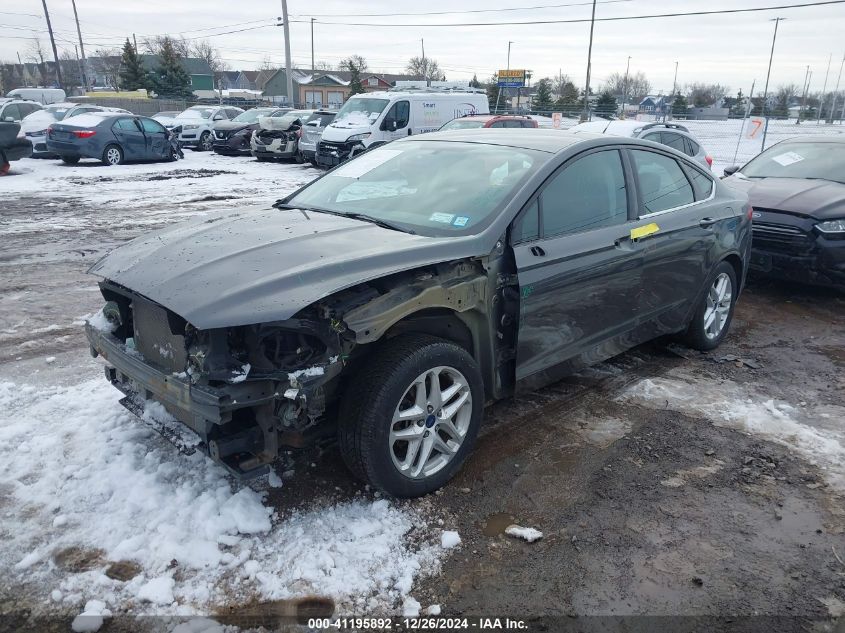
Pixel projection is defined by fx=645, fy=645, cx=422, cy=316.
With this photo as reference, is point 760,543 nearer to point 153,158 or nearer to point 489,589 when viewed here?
point 489,589

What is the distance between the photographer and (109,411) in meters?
4.00

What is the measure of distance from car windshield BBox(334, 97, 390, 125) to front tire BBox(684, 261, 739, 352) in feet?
43.5

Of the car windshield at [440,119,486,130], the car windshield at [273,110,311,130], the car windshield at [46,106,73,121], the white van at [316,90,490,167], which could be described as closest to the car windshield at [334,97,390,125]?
the white van at [316,90,490,167]

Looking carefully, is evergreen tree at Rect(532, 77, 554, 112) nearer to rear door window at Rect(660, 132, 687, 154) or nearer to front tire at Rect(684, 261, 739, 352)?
rear door window at Rect(660, 132, 687, 154)

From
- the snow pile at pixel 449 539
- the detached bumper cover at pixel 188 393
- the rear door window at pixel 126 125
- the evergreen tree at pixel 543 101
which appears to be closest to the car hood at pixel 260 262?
the detached bumper cover at pixel 188 393

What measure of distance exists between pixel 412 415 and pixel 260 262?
1.02 m

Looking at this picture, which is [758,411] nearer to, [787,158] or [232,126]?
[787,158]

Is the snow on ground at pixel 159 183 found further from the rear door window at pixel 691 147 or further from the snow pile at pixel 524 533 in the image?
the snow pile at pixel 524 533

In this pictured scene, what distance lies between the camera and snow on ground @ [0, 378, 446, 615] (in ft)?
8.57

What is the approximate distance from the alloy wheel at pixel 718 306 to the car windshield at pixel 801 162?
314 cm

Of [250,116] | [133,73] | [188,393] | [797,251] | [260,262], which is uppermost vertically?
→ [133,73]

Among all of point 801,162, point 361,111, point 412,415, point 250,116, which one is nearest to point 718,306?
point 412,415

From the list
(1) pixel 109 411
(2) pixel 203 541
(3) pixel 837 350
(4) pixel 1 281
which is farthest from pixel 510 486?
(4) pixel 1 281

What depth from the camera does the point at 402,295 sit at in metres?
3.00
